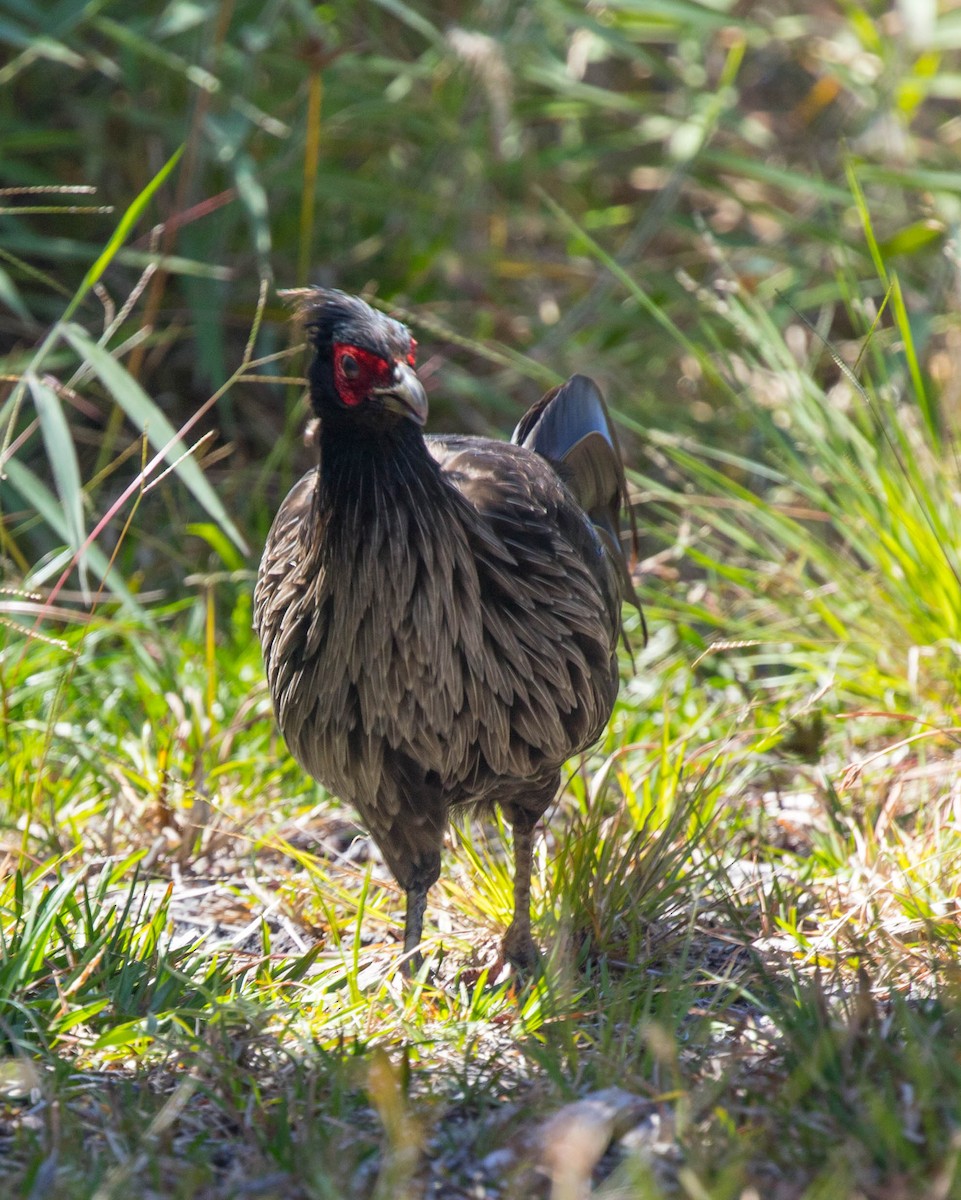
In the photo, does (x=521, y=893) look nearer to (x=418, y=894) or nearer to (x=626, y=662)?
(x=418, y=894)

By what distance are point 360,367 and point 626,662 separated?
2.10 m

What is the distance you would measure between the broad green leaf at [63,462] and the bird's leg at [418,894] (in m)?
0.99

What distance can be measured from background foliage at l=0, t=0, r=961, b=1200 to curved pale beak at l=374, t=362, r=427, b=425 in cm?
55

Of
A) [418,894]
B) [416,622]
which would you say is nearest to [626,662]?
[418,894]

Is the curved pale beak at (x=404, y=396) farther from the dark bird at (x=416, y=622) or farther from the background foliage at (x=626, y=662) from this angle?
the background foliage at (x=626, y=662)

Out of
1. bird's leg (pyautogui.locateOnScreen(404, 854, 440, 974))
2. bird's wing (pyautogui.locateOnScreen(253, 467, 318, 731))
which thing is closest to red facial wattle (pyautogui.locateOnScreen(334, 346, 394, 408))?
bird's wing (pyautogui.locateOnScreen(253, 467, 318, 731))

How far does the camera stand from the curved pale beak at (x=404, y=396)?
271 cm

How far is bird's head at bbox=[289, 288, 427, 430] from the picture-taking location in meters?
2.72

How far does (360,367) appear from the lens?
8.94 feet

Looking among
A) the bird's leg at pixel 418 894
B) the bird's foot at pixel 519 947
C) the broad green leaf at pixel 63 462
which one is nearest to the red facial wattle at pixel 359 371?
the broad green leaf at pixel 63 462

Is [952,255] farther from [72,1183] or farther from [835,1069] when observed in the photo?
[72,1183]

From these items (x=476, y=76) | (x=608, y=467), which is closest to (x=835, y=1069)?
(x=608, y=467)

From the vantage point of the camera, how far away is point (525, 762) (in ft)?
9.94

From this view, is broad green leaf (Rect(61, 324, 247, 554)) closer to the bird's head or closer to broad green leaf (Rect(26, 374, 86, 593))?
broad green leaf (Rect(26, 374, 86, 593))
